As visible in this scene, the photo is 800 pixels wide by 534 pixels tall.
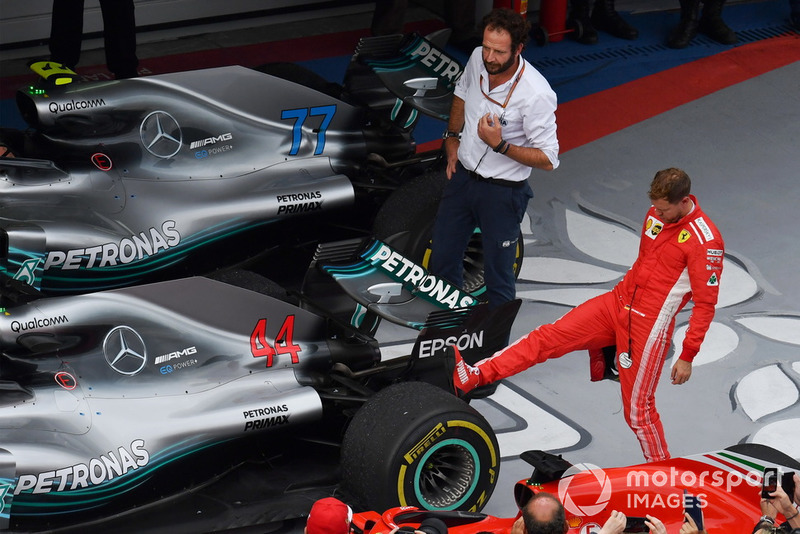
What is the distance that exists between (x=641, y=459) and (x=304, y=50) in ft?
17.7

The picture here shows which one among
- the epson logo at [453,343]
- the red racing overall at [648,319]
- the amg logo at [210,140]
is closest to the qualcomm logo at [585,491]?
the red racing overall at [648,319]

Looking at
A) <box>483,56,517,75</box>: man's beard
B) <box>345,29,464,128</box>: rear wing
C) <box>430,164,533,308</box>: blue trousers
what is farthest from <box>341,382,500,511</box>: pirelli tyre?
<box>345,29,464,128</box>: rear wing

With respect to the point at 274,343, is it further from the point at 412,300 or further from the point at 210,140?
the point at 210,140

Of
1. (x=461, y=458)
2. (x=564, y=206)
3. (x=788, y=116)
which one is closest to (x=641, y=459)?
(x=461, y=458)

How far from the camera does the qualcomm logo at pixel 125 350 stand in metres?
4.70

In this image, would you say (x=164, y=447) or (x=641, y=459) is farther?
(x=641, y=459)

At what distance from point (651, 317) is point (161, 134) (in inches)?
105

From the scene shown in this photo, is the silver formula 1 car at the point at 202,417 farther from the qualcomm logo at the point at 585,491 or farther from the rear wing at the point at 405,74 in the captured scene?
the rear wing at the point at 405,74

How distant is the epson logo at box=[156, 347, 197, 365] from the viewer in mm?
4789

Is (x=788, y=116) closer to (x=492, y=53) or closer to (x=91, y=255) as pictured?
(x=492, y=53)

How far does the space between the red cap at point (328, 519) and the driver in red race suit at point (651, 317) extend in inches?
59.3

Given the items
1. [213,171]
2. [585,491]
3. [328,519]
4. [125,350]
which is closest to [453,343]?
[585,491]

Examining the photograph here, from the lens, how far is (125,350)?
15.5 feet

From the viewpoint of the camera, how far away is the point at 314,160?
259 inches
